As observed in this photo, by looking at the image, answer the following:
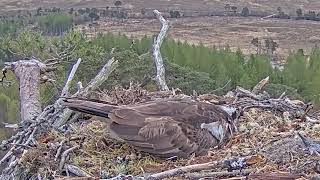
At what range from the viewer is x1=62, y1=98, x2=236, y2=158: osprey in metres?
5.05

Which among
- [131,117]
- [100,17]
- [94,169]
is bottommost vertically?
[100,17]

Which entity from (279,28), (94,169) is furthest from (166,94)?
(279,28)

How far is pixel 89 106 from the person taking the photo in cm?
518

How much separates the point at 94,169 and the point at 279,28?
90.8 m

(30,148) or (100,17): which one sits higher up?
(30,148)

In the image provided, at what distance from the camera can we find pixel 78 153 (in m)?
5.16

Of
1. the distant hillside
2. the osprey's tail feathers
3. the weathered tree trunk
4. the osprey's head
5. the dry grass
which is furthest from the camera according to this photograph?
the distant hillside

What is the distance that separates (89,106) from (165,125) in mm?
626

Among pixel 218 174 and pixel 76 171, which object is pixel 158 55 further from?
pixel 218 174

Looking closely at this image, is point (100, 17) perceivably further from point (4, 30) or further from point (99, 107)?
point (99, 107)

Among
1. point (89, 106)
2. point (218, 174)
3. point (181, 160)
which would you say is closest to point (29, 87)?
point (89, 106)

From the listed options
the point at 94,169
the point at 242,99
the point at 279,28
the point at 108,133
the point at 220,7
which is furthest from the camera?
the point at 220,7

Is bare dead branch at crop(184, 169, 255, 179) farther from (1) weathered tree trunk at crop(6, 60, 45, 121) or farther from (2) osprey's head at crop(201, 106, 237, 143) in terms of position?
(1) weathered tree trunk at crop(6, 60, 45, 121)

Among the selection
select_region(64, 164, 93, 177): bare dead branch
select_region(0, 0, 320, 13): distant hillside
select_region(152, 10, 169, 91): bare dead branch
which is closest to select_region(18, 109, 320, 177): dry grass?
select_region(64, 164, 93, 177): bare dead branch
